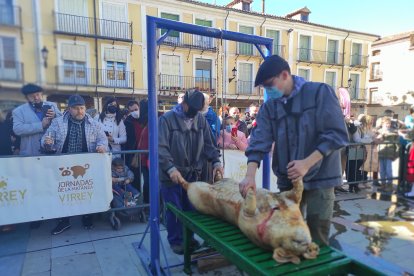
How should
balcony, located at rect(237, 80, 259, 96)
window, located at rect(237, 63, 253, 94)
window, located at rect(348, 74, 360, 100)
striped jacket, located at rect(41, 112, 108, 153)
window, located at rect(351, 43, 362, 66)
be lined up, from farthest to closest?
window, located at rect(348, 74, 360, 100)
window, located at rect(351, 43, 362, 66)
window, located at rect(237, 63, 253, 94)
balcony, located at rect(237, 80, 259, 96)
striped jacket, located at rect(41, 112, 108, 153)

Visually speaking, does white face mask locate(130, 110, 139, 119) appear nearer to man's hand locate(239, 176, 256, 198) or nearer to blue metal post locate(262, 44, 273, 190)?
blue metal post locate(262, 44, 273, 190)

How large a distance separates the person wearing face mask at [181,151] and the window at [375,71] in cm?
3021

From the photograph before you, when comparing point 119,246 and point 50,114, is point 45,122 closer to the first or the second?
point 50,114

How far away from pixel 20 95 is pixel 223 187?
1.71 meters

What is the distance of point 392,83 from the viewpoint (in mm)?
26281

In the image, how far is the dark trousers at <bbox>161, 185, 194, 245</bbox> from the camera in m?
3.08

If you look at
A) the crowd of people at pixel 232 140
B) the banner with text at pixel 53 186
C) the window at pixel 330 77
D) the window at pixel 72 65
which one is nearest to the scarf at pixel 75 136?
the crowd of people at pixel 232 140

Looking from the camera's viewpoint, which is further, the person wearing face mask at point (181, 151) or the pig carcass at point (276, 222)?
the person wearing face mask at point (181, 151)

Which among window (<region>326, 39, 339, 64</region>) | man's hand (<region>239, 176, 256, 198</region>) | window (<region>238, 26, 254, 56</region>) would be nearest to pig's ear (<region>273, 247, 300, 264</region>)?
man's hand (<region>239, 176, 256, 198</region>)

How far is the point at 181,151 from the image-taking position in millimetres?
3000

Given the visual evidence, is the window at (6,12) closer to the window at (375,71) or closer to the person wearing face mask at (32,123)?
the person wearing face mask at (32,123)

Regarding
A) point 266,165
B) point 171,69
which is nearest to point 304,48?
point 171,69

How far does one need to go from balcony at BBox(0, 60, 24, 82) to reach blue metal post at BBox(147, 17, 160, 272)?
52.3 inches

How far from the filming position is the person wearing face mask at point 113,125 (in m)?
4.73
